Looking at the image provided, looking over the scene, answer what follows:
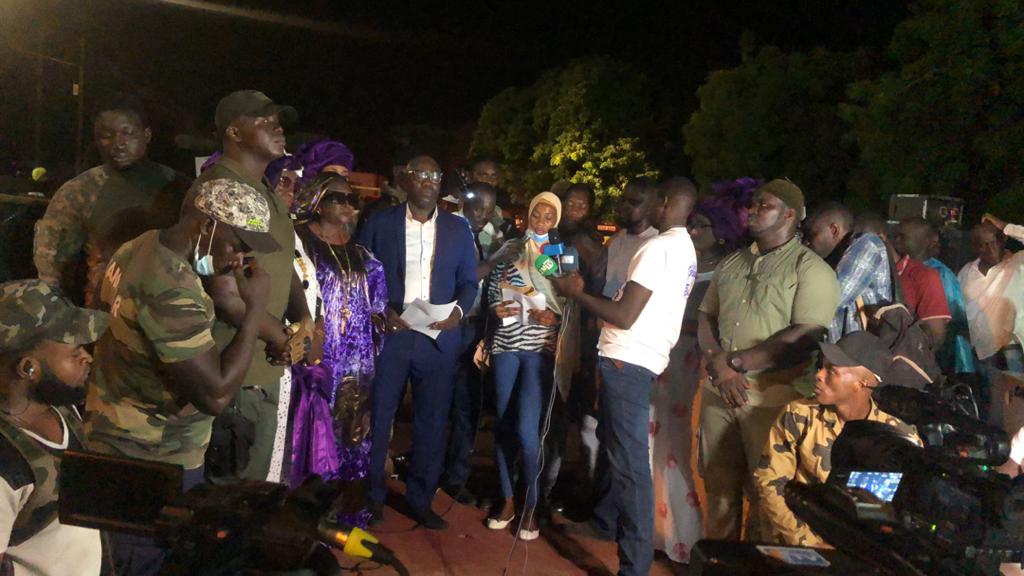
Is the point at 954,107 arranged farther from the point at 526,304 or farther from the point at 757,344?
the point at 757,344

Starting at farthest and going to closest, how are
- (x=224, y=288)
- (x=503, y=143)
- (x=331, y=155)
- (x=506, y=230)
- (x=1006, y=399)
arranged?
1. (x=503, y=143)
2. (x=506, y=230)
3. (x=331, y=155)
4. (x=1006, y=399)
5. (x=224, y=288)

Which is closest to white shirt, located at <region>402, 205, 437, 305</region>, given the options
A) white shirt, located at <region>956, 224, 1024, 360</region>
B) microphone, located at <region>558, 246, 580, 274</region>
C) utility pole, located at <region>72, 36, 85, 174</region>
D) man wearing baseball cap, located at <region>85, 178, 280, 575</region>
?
microphone, located at <region>558, 246, 580, 274</region>

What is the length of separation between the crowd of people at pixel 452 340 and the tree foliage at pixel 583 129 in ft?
108

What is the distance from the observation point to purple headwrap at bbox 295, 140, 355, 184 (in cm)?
508

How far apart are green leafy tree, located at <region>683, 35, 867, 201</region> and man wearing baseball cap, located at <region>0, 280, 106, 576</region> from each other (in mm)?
27823

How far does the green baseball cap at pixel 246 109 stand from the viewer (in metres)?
3.55

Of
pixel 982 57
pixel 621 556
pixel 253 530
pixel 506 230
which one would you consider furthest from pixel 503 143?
pixel 253 530

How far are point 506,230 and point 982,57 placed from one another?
1235cm

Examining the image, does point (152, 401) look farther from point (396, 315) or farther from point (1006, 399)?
point (1006, 399)

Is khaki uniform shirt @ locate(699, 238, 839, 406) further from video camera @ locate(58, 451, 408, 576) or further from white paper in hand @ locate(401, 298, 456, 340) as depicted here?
video camera @ locate(58, 451, 408, 576)

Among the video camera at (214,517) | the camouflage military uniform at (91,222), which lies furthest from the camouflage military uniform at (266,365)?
the video camera at (214,517)

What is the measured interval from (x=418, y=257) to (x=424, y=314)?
0.39 metres

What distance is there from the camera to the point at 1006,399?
434 cm

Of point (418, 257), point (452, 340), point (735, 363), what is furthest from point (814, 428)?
point (418, 257)
